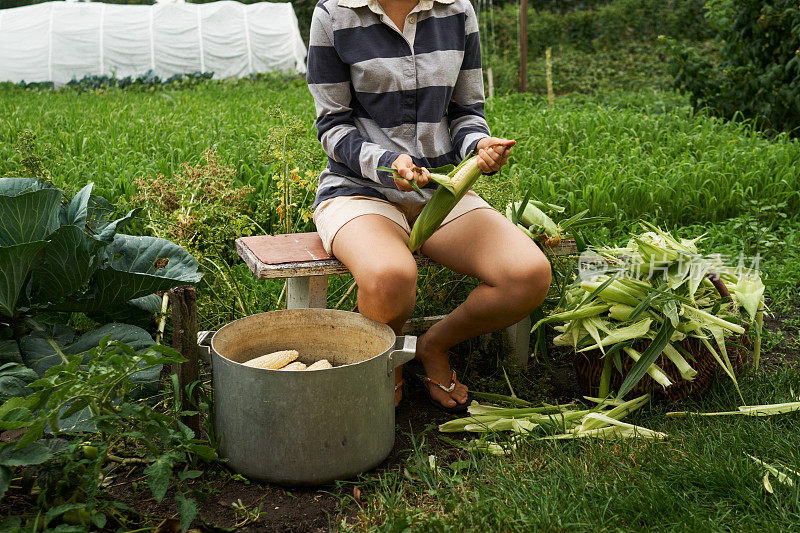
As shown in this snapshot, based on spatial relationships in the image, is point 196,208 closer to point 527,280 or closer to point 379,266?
point 379,266

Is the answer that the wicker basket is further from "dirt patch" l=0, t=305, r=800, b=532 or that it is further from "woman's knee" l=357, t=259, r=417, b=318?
"woman's knee" l=357, t=259, r=417, b=318

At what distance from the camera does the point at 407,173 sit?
230 cm

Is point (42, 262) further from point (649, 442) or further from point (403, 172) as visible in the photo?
point (649, 442)

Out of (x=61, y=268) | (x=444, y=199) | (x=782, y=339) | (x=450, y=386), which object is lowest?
(x=782, y=339)

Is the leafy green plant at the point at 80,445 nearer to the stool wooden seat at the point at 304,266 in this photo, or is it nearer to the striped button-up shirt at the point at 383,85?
the stool wooden seat at the point at 304,266

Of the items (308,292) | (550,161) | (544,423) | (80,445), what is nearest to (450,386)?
(544,423)

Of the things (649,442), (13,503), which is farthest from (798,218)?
(13,503)

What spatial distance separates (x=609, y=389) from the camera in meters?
2.58

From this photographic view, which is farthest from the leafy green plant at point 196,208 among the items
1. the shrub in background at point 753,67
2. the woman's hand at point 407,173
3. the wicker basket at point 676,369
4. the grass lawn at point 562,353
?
the shrub in background at point 753,67

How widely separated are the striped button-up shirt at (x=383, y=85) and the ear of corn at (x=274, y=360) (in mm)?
640

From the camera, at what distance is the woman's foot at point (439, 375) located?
2.61 meters

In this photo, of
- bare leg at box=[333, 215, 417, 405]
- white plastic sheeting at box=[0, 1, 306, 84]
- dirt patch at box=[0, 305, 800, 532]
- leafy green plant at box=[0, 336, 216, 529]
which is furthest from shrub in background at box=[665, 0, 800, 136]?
white plastic sheeting at box=[0, 1, 306, 84]

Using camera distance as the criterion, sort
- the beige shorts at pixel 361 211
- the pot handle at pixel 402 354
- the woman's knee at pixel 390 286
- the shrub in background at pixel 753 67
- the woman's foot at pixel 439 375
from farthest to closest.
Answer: the shrub in background at pixel 753 67 < the woman's foot at pixel 439 375 < the beige shorts at pixel 361 211 < the woman's knee at pixel 390 286 < the pot handle at pixel 402 354

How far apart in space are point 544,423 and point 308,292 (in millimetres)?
930
